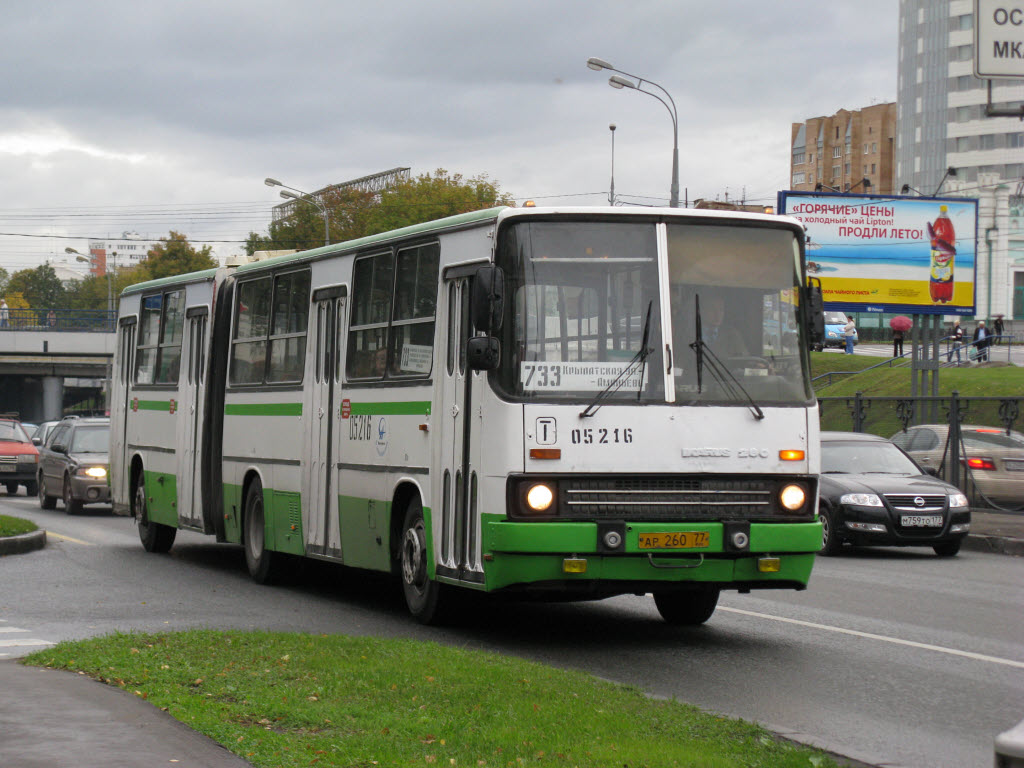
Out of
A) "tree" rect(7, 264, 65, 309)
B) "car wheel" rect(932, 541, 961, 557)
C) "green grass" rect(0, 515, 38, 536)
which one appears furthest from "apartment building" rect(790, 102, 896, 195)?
"green grass" rect(0, 515, 38, 536)

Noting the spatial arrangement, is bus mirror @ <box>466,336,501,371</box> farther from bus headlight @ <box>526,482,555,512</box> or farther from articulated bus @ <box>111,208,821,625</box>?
bus headlight @ <box>526,482,555,512</box>

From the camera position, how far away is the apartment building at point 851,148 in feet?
474

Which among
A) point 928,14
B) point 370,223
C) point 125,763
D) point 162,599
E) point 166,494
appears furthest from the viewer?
point 928,14

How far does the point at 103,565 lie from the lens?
1698 centimetres

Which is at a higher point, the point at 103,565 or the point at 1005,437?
the point at 1005,437

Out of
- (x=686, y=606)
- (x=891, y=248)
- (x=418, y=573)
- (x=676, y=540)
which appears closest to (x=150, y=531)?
(x=418, y=573)

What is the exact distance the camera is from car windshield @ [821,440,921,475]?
813 inches

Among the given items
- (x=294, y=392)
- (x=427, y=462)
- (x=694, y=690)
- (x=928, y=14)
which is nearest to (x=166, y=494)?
(x=294, y=392)

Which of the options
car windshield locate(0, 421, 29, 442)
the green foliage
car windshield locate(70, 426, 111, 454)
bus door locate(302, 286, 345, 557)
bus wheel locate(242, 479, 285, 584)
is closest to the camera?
bus door locate(302, 286, 345, 557)

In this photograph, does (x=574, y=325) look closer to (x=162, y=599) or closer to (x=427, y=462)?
(x=427, y=462)

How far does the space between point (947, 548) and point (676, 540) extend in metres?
10.7

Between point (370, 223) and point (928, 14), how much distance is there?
62.0m

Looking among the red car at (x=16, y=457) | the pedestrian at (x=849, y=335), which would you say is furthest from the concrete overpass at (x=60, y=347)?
the red car at (x=16, y=457)

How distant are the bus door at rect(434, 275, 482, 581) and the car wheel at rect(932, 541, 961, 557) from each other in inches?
410
